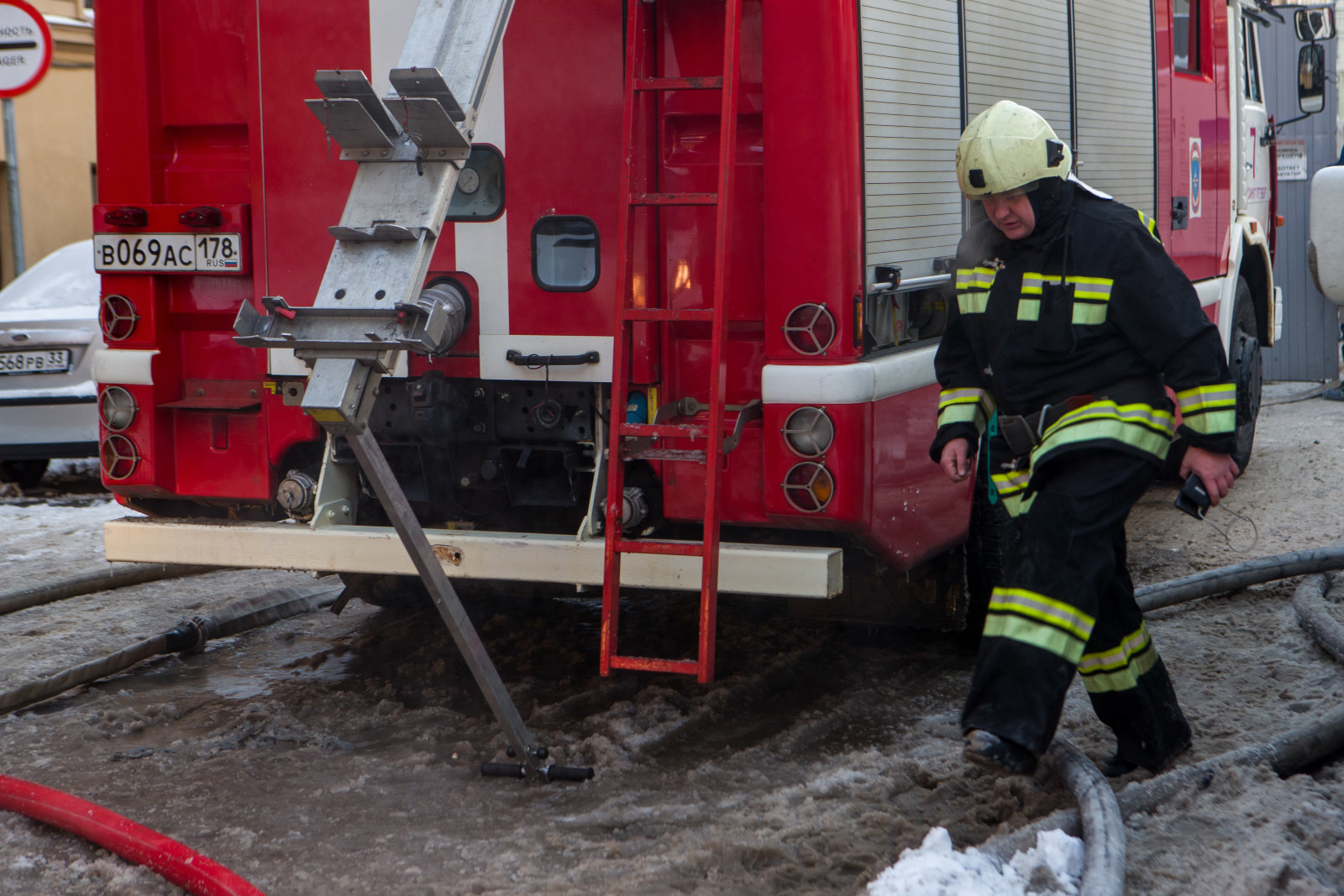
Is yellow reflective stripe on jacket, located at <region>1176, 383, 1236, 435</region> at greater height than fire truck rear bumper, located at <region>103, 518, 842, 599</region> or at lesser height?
greater

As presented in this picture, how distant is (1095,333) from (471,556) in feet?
6.32

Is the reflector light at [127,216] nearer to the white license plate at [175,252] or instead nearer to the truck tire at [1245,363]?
the white license plate at [175,252]

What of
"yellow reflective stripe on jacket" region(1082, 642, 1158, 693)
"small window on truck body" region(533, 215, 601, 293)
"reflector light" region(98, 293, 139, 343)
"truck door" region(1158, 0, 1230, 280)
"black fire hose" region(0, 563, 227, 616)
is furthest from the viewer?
"truck door" region(1158, 0, 1230, 280)

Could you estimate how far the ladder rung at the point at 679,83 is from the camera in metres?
3.71

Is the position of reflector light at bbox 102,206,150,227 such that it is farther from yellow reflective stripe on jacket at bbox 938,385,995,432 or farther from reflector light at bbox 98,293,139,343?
yellow reflective stripe on jacket at bbox 938,385,995,432

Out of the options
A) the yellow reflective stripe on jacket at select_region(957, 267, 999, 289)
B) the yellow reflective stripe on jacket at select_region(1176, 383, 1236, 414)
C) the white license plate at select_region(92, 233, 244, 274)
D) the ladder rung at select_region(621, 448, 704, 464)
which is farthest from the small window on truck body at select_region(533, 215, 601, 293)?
the yellow reflective stripe on jacket at select_region(1176, 383, 1236, 414)

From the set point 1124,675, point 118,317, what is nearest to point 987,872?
point 1124,675

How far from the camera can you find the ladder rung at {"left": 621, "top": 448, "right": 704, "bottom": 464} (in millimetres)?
3699

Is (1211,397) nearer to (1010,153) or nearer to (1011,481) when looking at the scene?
(1011,481)

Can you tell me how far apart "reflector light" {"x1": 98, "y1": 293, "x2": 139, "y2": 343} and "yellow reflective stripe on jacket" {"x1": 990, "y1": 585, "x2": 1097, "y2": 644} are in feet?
10.2

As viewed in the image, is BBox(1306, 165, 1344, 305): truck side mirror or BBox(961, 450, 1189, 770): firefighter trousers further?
BBox(1306, 165, 1344, 305): truck side mirror

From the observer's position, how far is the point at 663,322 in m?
3.96

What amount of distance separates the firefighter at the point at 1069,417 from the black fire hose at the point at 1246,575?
54.0 inches

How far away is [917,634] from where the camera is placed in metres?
5.16
